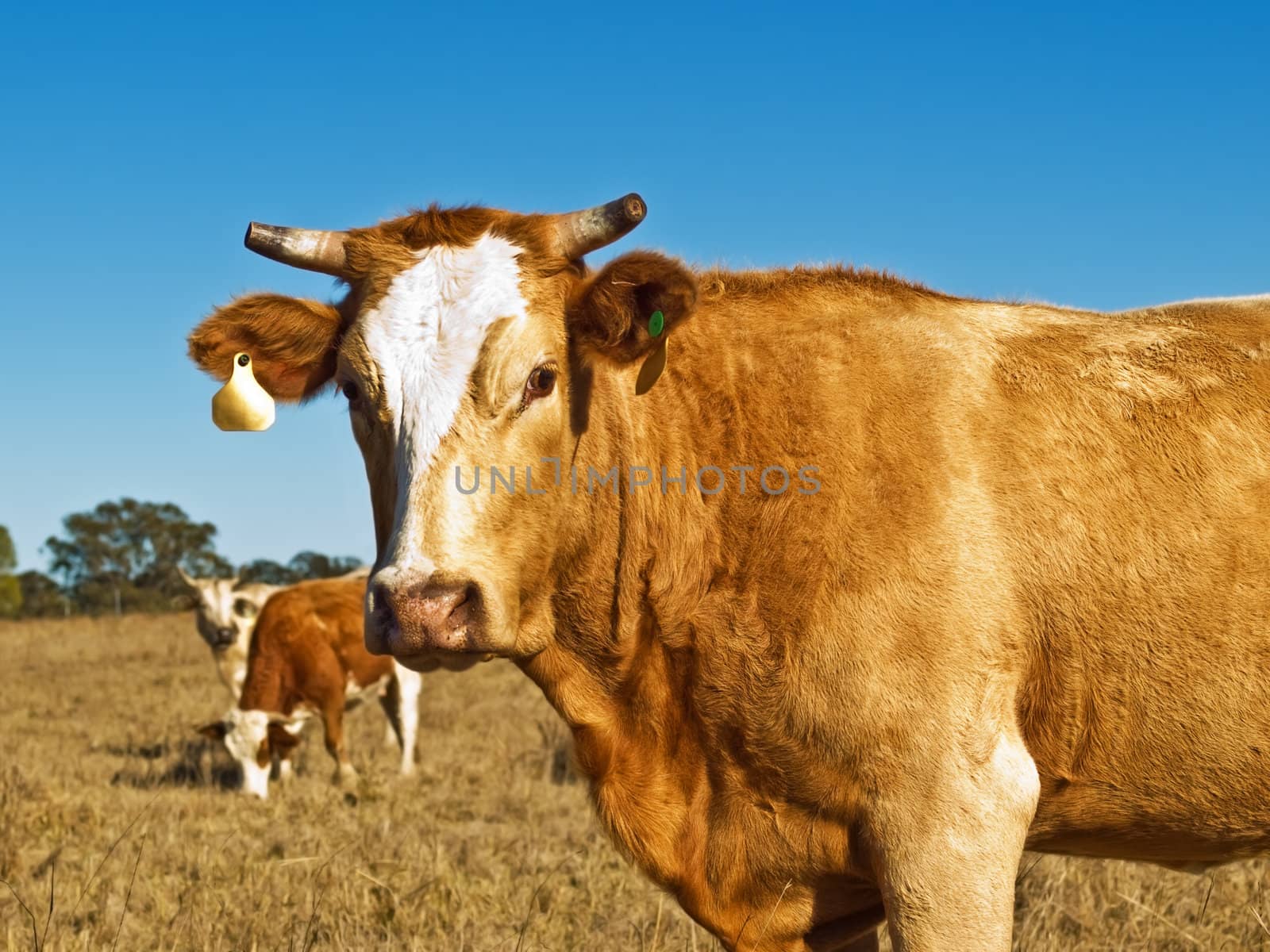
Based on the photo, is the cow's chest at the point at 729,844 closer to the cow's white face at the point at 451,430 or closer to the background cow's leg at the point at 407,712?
the cow's white face at the point at 451,430

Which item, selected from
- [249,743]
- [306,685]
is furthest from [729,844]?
[306,685]

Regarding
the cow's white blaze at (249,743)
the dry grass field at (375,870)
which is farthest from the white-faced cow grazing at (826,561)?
the cow's white blaze at (249,743)

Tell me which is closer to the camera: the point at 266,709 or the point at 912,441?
the point at 912,441

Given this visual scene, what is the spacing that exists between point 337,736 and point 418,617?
1000cm

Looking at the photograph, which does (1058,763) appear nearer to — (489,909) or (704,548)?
(704,548)

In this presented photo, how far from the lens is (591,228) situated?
3.63m

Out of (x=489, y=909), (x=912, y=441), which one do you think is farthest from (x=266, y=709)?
(x=912, y=441)

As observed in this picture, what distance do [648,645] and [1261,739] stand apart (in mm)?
1765

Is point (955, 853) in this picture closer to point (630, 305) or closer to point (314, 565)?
point (630, 305)

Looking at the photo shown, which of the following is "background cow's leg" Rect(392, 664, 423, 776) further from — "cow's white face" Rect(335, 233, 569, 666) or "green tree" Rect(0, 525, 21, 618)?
"green tree" Rect(0, 525, 21, 618)

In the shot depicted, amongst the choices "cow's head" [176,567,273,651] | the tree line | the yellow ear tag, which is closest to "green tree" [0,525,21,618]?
the tree line

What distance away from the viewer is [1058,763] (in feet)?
10.9

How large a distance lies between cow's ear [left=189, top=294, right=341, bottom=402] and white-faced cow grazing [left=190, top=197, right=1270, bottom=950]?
19 cm

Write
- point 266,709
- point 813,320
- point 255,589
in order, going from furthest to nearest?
point 255,589, point 266,709, point 813,320
